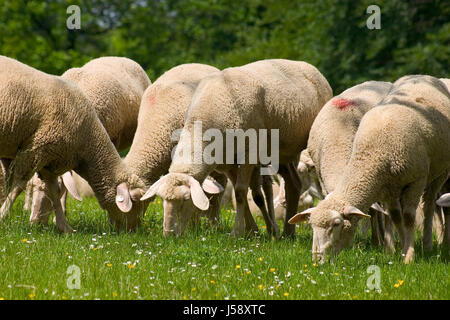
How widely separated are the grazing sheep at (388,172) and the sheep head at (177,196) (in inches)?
45.4

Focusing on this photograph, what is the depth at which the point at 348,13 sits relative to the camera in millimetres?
20688

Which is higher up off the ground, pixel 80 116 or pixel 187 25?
pixel 80 116

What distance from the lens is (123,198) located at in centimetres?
893

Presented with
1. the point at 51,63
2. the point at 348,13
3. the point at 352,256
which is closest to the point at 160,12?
the point at 51,63

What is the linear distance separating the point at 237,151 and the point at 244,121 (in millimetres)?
340

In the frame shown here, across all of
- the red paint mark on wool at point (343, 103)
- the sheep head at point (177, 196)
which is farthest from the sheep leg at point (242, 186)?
the red paint mark on wool at point (343, 103)

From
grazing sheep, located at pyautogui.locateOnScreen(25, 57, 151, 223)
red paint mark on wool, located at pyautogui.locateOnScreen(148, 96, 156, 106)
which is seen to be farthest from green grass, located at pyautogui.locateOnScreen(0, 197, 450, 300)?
red paint mark on wool, located at pyautogui.locateOnScreen(148, 96, 156, 106)

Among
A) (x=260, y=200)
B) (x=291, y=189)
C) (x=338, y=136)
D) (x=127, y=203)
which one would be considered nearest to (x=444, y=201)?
(x=338, y=136)

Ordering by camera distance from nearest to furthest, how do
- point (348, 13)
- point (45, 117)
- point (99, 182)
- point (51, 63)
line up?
point (45, 117) < point (99, 182) < point (348, 13) < point (51, 63)

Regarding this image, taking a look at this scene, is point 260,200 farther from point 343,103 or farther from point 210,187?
point 343,103

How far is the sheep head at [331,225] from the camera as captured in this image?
24.3 feet

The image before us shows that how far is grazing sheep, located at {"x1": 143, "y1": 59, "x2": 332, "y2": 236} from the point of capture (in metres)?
8.39
